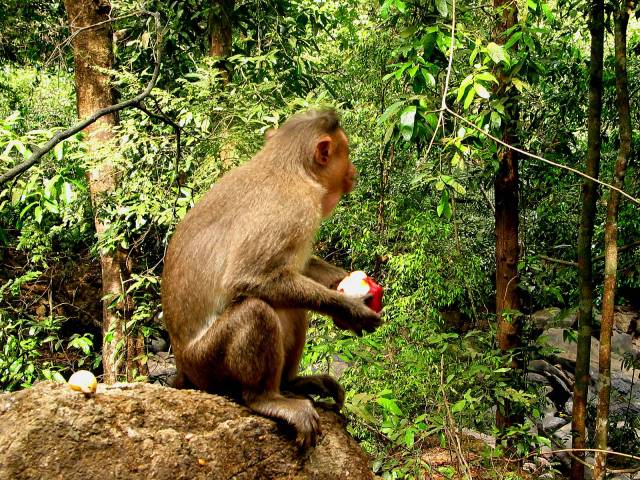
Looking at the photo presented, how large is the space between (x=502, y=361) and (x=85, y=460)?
394 cm

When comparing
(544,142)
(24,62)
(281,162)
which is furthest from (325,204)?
(24,62)

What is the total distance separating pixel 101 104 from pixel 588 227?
15.1 ft

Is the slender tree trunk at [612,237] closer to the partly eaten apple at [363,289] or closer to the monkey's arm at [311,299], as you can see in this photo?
the partly eaten apple at [363,289]

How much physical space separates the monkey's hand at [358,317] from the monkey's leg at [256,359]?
0.37 meters

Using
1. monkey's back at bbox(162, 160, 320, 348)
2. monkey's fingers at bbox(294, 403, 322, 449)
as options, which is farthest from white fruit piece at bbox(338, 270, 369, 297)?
monkey's fingers at bbox(294, 403, 322, 449)

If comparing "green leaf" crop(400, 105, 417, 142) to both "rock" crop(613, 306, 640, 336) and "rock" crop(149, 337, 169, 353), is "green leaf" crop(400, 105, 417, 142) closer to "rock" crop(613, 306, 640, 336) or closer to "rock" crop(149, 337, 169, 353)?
"rock" crop(149, 337, 169, 353)

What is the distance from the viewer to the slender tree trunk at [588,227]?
5.14 meters

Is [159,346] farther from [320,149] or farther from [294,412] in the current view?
[294,412]

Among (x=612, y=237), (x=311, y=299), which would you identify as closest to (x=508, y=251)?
(x=612, y=237)

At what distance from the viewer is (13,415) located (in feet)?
8.18

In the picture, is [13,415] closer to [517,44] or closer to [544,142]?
[517,44]

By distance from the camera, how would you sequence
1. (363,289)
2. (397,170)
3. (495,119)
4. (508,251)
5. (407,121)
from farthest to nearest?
(397,170) < (508,251) < (495,119) < (407,121) < (363,289)

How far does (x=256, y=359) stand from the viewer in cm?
300

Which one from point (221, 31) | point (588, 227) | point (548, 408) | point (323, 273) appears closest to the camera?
point (323, 273)
